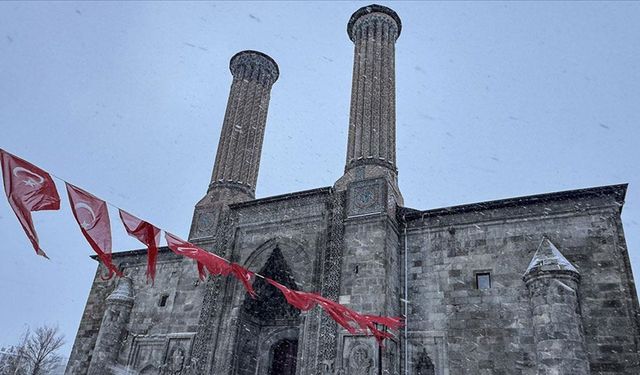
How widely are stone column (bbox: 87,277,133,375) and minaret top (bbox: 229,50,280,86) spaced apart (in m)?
10.0

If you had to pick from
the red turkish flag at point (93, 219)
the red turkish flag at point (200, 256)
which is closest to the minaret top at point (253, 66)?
the red turkish flag at point (200, 256)

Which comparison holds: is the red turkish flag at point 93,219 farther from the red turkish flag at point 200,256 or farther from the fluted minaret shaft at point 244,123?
the fluted minaret shaft at point 244,123

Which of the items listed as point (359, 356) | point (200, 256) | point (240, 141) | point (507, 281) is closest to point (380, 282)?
point (359, 356)

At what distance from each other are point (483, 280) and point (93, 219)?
9.65m

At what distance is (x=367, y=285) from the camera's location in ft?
40.2

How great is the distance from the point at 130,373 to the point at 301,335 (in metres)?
7.01

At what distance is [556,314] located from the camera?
33.3 ft

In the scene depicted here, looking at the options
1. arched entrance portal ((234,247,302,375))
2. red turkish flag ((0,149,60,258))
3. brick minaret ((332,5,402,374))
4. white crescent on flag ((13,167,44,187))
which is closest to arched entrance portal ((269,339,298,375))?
arched entrance portal ((234,247,302,375))

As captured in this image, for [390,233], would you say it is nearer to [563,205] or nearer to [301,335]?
[301,335]

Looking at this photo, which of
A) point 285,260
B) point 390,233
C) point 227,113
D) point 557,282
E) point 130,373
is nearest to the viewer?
point 557,282

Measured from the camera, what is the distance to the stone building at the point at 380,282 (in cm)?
1069

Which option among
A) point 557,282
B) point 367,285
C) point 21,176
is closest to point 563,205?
point 557,282

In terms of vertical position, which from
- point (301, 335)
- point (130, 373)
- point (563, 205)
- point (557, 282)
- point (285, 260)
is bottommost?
point (130, 373)

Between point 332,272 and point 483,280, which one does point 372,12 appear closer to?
point 332,272
